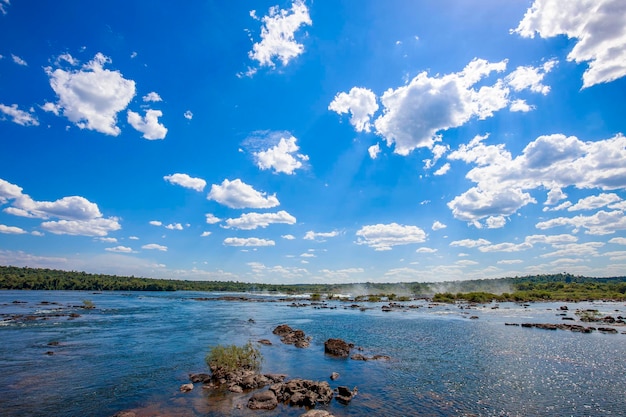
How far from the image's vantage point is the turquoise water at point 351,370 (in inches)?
775

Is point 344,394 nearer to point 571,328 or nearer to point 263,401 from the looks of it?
point 263,401

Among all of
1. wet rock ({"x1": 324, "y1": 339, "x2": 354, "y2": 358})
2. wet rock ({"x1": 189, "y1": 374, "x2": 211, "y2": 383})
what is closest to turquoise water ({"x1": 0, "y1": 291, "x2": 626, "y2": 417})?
wet rock ({"x1": 189, "y1": 374, "x2": 211, "y2": 383})

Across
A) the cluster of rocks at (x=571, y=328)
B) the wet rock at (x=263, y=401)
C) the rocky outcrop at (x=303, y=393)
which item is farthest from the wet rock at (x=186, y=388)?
the cluster of rocks at (x=571, y=328)

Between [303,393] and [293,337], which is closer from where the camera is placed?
[303,393]

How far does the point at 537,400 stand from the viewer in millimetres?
21234

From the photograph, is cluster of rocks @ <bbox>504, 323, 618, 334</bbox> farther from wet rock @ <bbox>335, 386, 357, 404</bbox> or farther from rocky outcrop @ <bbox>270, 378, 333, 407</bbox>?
rocky outcrop @ <bbox>270, 378, 333, 407</bbox>

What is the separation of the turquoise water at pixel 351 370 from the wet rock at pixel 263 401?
0.53 metres

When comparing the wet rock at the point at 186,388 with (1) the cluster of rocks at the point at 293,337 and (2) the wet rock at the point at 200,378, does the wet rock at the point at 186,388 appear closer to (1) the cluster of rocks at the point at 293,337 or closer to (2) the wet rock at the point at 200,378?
(2) the wet rock at the point at 200,378

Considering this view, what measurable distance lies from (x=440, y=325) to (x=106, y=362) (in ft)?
163

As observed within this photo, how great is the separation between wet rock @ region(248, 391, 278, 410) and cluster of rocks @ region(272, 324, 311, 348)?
1816cm

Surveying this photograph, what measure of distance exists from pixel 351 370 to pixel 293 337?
15.4 m

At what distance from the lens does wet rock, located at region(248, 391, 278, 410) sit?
1922 cm

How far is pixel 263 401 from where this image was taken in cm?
1967

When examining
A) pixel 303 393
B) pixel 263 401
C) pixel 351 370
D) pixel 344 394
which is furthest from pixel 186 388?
pixel 351 370
